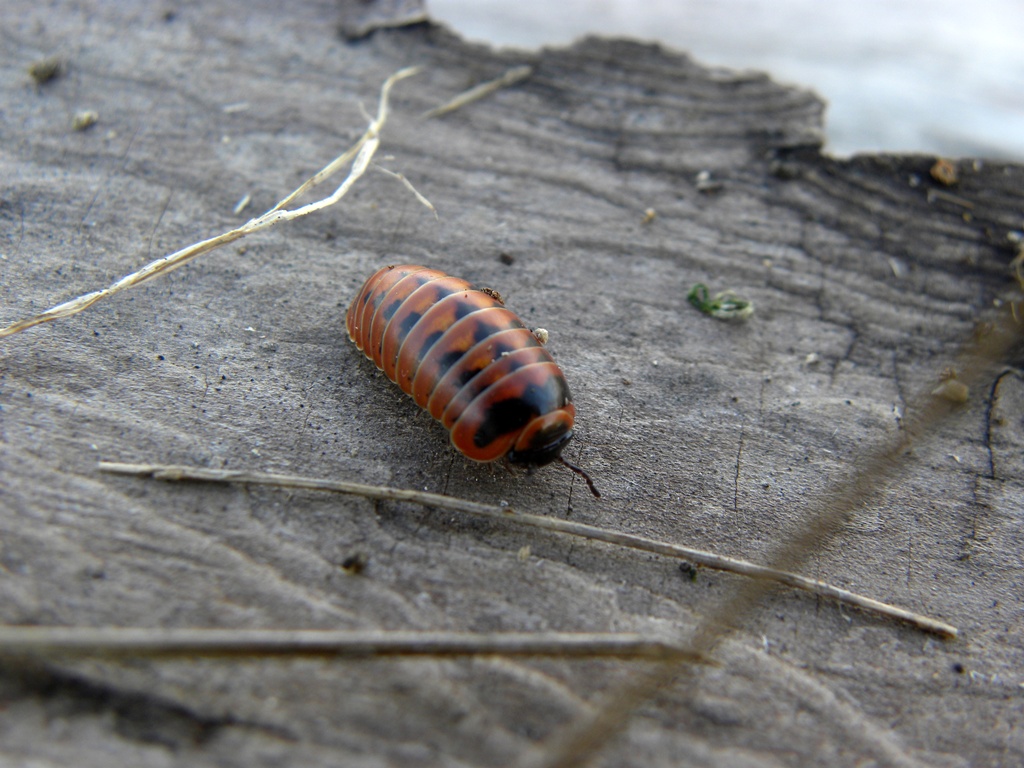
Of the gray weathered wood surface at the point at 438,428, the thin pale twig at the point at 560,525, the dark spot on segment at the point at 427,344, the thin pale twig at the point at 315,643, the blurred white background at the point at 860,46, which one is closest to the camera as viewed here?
the thin pale twig at the point at 315,643

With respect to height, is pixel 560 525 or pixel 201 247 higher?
pixel 201 247

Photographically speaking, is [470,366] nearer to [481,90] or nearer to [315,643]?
[315,643]

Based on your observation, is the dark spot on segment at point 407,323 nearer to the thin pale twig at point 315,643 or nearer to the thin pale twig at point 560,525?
the thin pale twig at point 560,525

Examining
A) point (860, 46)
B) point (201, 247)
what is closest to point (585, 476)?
point (201, 247)

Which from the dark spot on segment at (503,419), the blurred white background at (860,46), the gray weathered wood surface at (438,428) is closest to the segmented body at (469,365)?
the dark spot on segment at (503,419)

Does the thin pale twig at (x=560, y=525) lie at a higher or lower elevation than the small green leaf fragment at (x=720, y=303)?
lower

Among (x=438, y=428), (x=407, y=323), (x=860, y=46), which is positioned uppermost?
(x=860, y=46)

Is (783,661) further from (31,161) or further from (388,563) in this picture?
(31,161)
